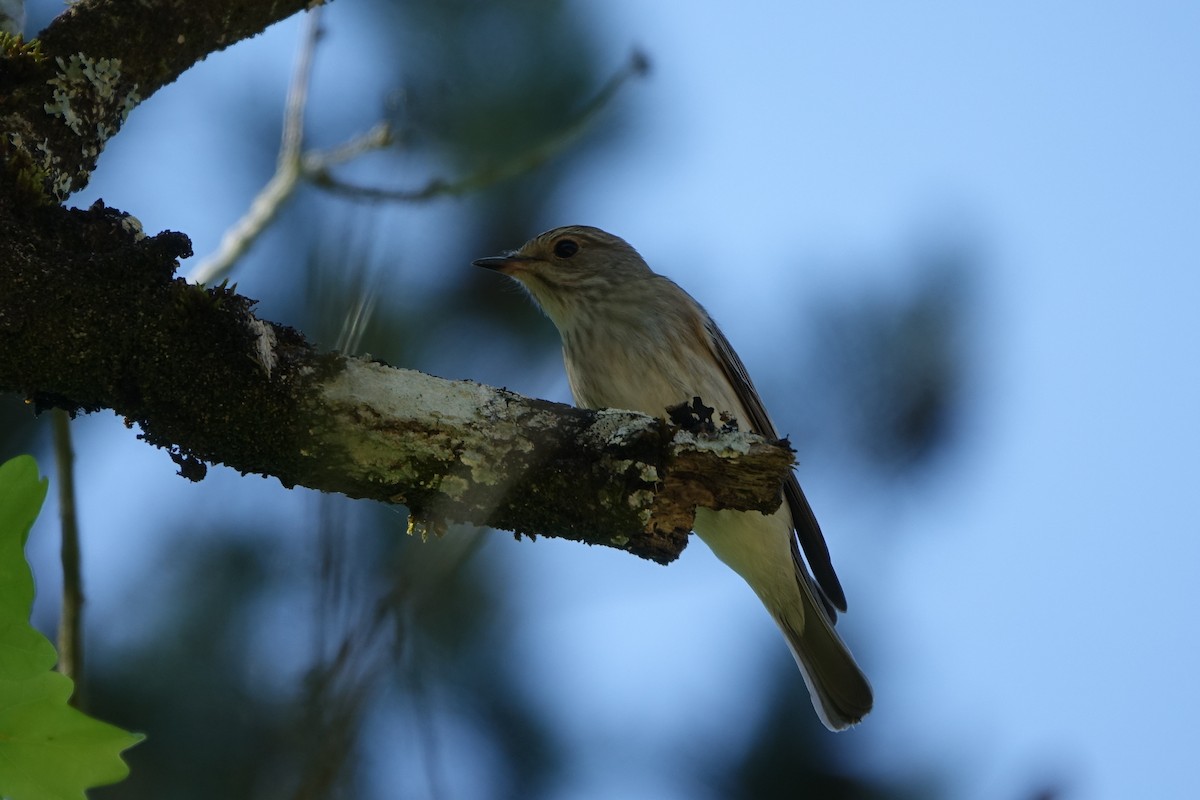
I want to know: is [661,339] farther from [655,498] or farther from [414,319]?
[655,498]

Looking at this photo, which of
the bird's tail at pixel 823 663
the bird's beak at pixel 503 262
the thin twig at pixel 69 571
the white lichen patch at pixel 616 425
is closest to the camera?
the white lichen patch at pixel 616 425

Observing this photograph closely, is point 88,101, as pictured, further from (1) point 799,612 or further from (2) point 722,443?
(1) point 799,612

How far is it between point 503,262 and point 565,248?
0.48m

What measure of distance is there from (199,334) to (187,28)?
1210 mm

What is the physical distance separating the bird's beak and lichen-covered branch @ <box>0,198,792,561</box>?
9.43 feet

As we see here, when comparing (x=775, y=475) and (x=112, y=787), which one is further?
(x=112, y=787)

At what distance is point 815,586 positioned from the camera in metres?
5.39

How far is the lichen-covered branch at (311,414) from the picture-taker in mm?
2469

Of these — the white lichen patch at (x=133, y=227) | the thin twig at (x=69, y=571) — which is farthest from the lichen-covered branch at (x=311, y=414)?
the thin twig at (x=69, y=571)

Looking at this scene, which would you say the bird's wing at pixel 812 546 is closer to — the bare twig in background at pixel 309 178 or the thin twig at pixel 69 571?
the bare twig in background at pixel 309 178

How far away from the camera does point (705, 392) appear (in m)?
5.16

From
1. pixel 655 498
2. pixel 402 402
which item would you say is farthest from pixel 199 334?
pixel 655 498

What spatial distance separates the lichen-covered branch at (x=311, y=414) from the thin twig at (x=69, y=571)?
64 centimetres

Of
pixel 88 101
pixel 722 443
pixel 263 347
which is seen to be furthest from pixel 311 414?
pixel 88 101
